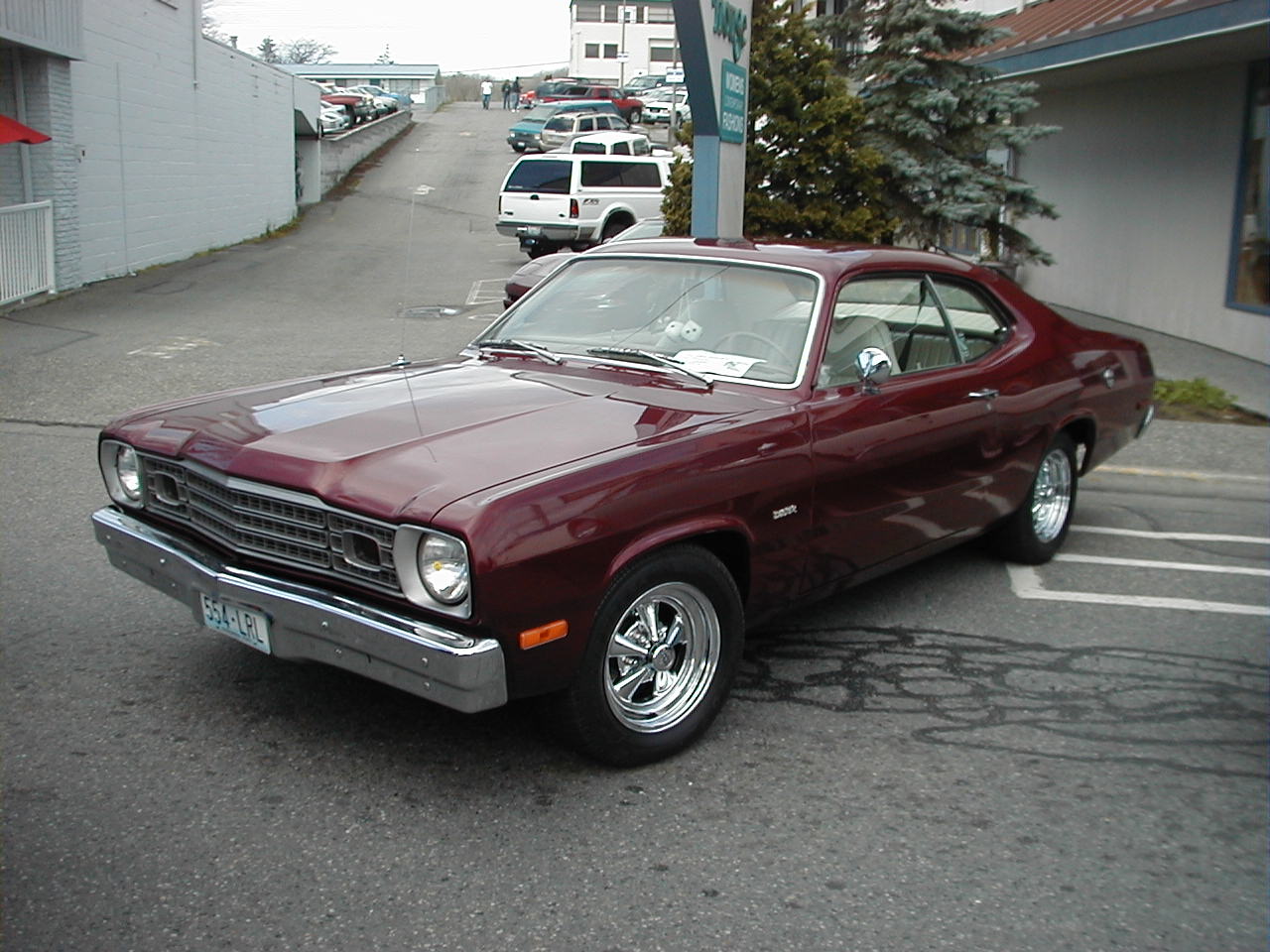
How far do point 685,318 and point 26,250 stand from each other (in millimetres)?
13786

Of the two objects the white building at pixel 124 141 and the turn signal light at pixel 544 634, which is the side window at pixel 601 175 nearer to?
the white building at pixel 124 141

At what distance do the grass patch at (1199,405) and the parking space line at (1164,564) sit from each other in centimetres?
373

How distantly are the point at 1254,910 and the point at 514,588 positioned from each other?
2.09 meters

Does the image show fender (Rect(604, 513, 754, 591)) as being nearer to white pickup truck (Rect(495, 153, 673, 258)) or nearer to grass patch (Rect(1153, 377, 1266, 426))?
grass patch (Rect(1153, 377, 1266, 426))

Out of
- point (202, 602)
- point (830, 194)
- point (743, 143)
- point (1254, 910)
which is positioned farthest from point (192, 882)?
point (830, 194)

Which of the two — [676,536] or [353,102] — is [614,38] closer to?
[353,102]

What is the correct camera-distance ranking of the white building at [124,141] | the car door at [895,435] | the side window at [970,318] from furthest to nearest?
the white building at [124,141] → the side window at [970,318] → the car door at [895,435]

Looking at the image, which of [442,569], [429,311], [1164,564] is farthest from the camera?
[429,311]

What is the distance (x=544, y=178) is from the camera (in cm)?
2317

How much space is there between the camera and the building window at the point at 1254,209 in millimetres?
11914

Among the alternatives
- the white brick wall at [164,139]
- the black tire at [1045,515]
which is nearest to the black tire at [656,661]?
the black tire at [1045,515]

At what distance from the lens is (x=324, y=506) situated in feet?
11.8

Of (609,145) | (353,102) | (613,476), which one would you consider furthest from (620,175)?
(353,102)

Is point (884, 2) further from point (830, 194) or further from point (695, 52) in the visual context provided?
point (695, 52)
